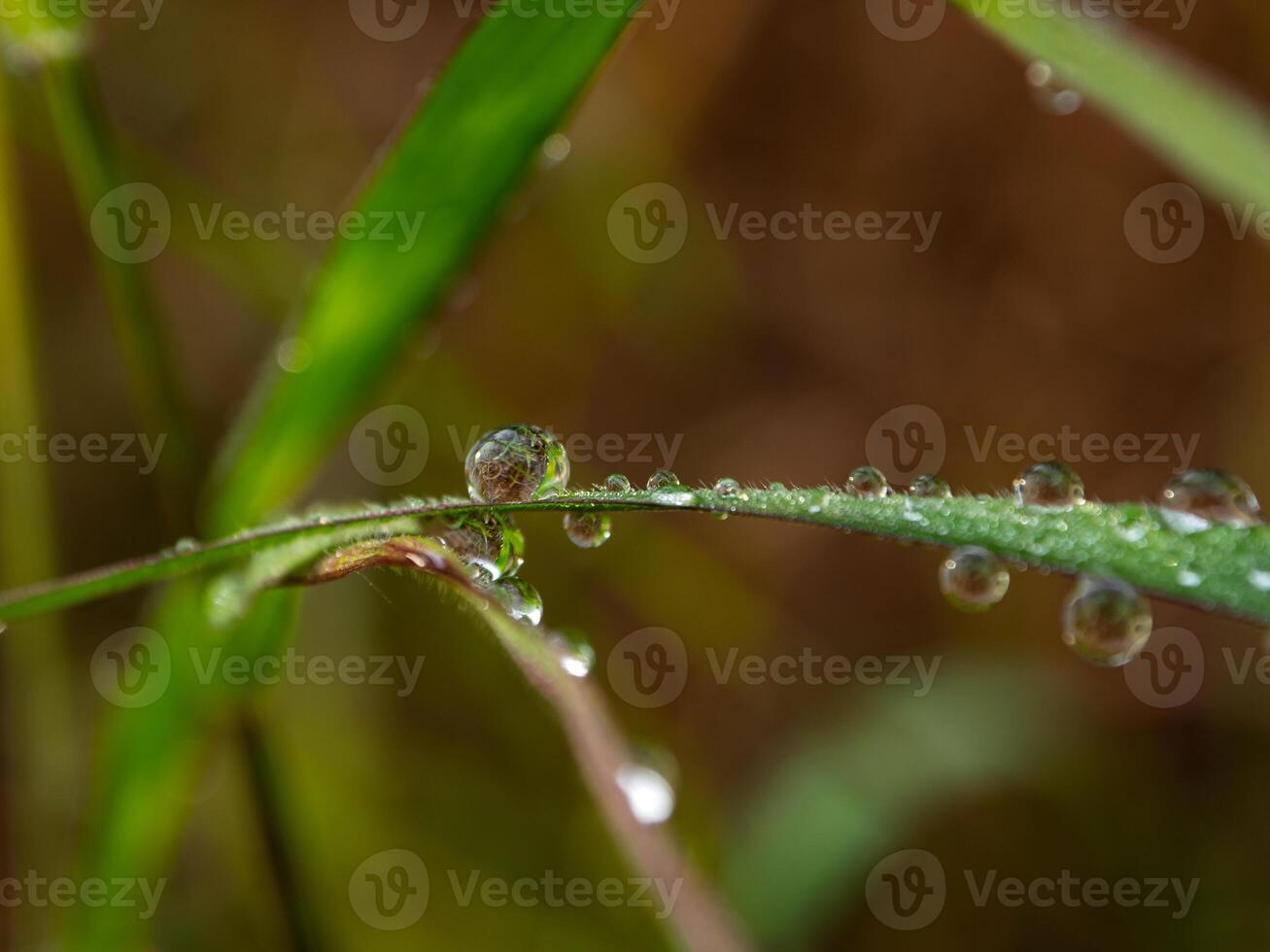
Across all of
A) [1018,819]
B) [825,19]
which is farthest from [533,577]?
[825,19]

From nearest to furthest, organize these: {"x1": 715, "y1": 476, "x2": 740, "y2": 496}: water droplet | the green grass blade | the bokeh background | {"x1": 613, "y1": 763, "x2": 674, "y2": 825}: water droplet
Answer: the green grass blade → {"x1": 715, "y1": 476, "x2": 740, "y2": 496}: water droplet → {"x1": 613, "y1": 763, "x2": 674, "y2": 825}: water droplet → the bokeh background

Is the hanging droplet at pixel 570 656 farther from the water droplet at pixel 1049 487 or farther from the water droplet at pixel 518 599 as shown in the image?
the water droplet at pixel 1049 487

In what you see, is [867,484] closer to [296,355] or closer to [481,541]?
[481,541]

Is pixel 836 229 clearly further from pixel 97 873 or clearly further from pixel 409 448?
pixel 97 873

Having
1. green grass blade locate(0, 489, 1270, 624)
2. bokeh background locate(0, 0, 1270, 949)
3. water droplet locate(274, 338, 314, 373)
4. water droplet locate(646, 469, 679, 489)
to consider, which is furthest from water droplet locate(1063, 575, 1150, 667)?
bokeh background locate(0, 0, 1270, 949)

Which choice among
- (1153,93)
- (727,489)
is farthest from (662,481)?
(1153,93)

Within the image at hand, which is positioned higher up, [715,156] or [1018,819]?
[715,156]

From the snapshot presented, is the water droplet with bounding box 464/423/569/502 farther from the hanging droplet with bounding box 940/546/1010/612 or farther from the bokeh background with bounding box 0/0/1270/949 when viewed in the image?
the bokeh background with bounding box 0/0/1270/949
